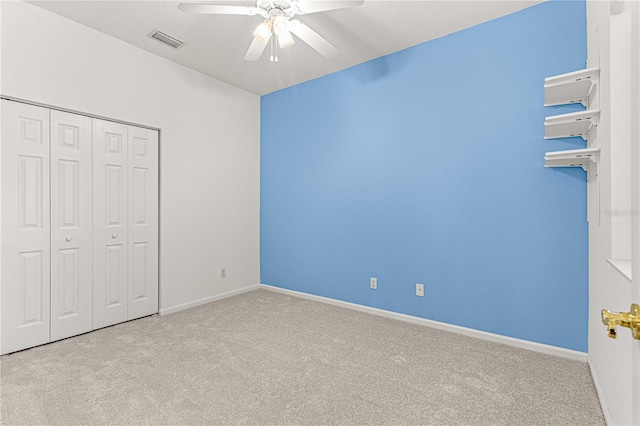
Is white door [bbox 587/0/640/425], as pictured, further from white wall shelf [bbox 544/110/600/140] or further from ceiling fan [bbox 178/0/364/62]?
ceiling fan [bbox 178/0/364/62]

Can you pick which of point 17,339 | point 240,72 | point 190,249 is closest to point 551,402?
point 190,249

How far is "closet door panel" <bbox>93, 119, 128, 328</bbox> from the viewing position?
2902mm

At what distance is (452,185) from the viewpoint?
2.85 m

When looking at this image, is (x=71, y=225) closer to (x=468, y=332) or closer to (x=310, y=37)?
(x=310, y=37)

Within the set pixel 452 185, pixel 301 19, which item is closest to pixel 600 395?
pixel 452 185

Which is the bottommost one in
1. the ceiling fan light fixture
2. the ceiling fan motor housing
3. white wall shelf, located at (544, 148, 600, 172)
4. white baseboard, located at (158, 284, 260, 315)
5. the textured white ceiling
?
white baseboard, located at (158, 284, 260, 315)

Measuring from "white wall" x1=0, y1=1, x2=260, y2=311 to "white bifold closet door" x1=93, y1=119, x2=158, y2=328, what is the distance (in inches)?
4.6

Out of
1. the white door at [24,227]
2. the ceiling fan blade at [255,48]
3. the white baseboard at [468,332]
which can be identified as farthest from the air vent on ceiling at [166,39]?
the white baseboard at [468,332]

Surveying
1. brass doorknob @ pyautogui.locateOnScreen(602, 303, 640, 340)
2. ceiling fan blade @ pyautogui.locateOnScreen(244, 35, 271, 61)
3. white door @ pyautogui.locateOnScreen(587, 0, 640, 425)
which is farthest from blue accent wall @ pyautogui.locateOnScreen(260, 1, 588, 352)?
brass doorknob @ pyautogui.locateOnScreen(602, 303, 640, 340)

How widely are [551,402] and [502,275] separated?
40.2 inches

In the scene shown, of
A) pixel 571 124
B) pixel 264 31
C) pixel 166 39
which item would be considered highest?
pixel 166 39

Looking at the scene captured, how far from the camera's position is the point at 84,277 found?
2.82 meters

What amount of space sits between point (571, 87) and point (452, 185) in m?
1.13

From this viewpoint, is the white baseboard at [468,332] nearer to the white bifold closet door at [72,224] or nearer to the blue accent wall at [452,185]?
the blue accent wall at [452,185]
